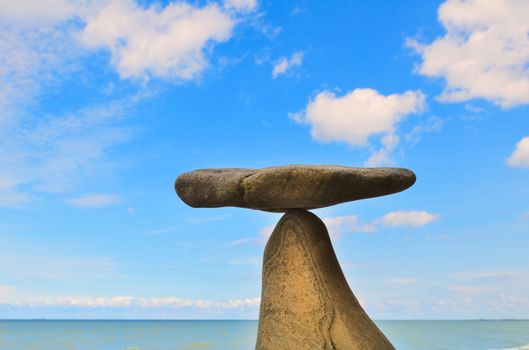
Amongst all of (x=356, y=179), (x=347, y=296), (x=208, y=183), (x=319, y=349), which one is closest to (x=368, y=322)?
(x=347, y=296)

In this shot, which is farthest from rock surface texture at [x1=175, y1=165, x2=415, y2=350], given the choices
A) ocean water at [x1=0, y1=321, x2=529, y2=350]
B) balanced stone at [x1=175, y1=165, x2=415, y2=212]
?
ocean water at [x1=0, y1=321, x2=529, y2=350]

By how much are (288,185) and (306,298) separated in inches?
51.7

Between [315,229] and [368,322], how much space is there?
124 cm

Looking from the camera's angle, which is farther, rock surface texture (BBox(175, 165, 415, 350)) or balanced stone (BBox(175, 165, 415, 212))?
rock surface texture (BBox(175, 165, 415, 350))

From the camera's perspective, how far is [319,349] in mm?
6531

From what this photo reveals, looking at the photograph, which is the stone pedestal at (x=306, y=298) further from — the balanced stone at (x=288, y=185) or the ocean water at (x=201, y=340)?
the ocean water at (x=201, y=340)

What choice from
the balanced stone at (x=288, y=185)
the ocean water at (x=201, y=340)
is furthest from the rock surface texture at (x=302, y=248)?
the ocean water at (x=201, y=340)

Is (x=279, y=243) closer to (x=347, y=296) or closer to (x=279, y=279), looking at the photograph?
(x=279, y=279)

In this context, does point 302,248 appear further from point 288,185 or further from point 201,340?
point 201,340

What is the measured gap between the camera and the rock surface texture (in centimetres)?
654

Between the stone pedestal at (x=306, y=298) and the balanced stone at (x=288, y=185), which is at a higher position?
the balanced stone at (x=288, y=185)

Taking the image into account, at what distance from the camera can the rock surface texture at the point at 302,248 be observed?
654cm

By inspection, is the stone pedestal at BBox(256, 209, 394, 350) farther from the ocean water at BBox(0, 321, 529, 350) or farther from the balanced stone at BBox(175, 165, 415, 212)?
the ocean water at BBox(0, 321, 529, 350)

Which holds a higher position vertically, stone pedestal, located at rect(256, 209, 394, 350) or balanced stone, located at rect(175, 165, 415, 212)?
balanced stone, located at rect(175, 165, 415, 212)
